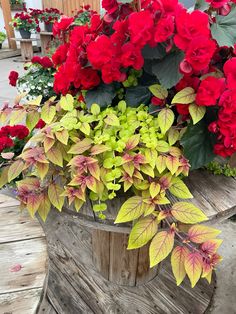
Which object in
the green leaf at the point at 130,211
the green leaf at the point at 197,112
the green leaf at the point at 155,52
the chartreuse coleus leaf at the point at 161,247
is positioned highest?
the green leaf at the point at 155,52

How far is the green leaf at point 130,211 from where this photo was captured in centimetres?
83

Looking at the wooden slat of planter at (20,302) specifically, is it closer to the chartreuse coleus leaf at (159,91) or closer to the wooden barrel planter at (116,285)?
the wooden barrel planter at (116,285)

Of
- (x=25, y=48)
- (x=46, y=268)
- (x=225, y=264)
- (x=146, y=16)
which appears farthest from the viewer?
(x=25, y=48)

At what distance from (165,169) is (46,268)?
47 cm

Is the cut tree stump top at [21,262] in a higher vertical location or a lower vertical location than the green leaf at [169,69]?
lower

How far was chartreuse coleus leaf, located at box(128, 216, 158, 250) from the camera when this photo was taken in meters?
0.83

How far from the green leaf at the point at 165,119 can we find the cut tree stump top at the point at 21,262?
539mm

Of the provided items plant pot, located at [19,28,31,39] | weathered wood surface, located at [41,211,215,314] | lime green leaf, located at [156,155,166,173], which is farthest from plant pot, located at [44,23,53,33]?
lime green leaf, located at [156,155,166,173]

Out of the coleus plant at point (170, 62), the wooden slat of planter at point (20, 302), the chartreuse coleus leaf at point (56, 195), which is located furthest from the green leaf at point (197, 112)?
the wooden slat of planter at point (20, 302)

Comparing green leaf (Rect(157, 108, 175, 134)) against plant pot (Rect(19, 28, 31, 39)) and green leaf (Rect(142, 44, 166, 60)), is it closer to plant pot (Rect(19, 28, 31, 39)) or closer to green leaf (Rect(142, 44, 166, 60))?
Answer: green leaf (Rect(142, 44, 166, 60))

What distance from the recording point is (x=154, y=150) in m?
0.91

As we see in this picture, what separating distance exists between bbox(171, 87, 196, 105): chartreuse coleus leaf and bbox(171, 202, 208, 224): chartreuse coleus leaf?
28 centimetres

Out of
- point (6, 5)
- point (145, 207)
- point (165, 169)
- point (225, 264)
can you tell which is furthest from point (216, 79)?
point (6, 5)

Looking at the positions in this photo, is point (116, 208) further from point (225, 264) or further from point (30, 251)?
point (225, 264)
